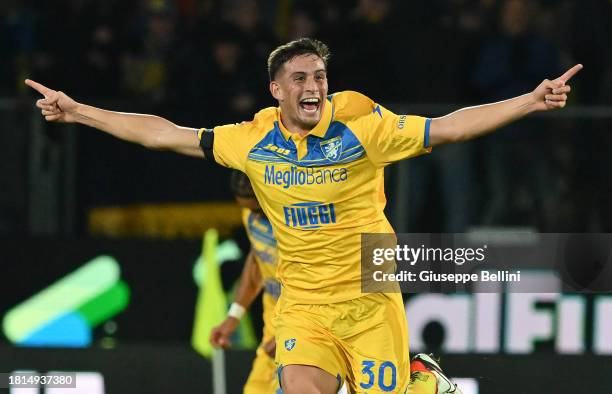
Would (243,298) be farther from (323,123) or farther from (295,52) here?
(295,52)

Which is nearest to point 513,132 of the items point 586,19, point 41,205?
point 586,19

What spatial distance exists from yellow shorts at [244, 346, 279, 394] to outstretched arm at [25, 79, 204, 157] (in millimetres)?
1499

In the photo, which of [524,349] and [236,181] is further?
[524,349]

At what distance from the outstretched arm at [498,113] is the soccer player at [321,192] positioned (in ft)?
0.06

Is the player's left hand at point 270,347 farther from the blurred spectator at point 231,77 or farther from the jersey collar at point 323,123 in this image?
the blurred spectator at point 231,77

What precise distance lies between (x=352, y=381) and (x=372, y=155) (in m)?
1.14

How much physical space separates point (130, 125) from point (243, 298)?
1597 mm

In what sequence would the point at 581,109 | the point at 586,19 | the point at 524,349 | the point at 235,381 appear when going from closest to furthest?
the point at 235,381
the point at 524,349
the point at 581,109
the point at 586,19

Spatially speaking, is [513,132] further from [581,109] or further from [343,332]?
[343,332]

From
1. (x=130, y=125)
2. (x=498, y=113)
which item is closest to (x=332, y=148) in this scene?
(x=498, y=113)

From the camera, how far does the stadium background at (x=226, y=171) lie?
32.6 ft

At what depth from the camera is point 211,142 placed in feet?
22.0

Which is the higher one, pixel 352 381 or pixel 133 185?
pixel 133 185

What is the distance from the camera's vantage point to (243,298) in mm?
7910
